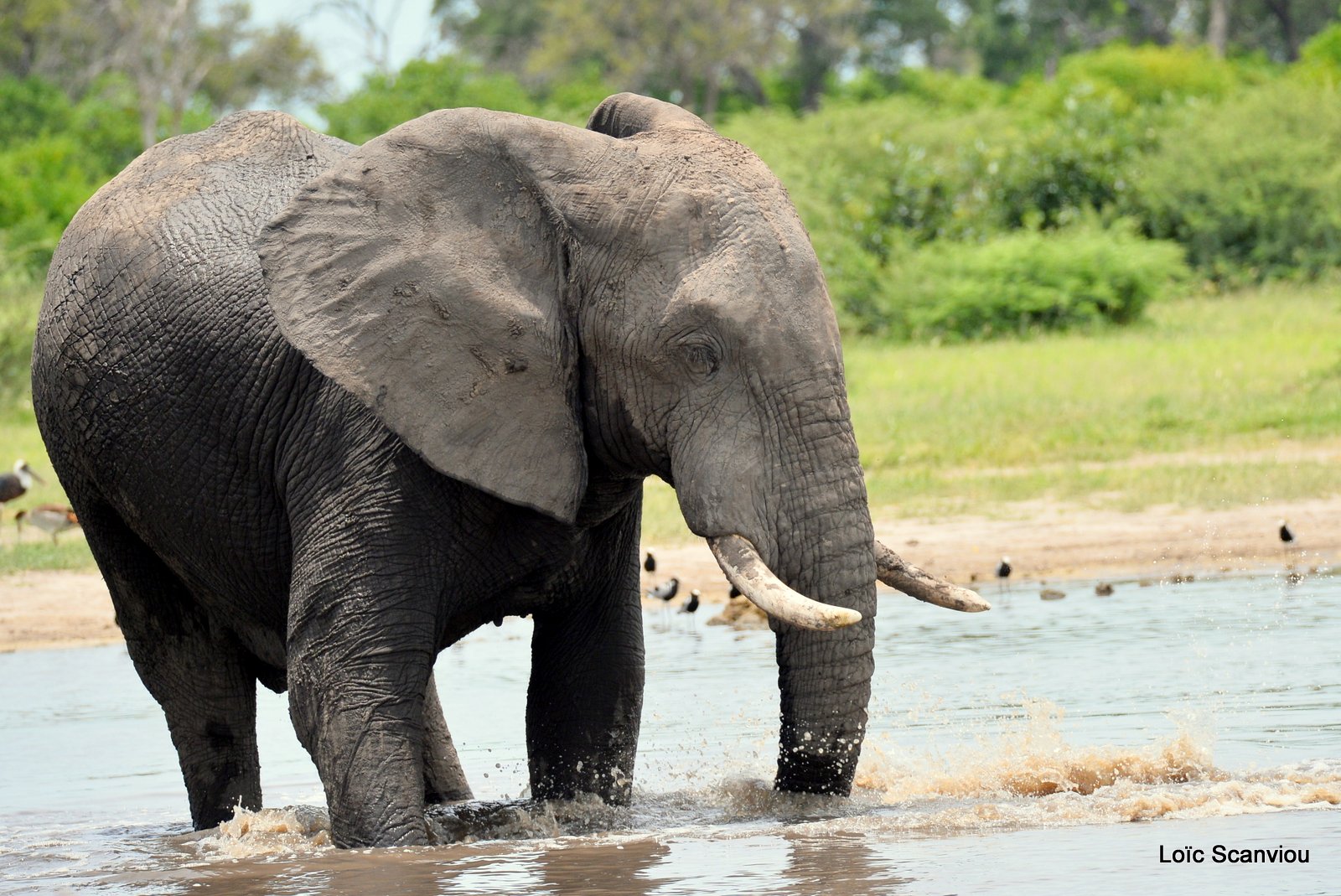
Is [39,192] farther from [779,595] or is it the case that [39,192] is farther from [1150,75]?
[779,595]

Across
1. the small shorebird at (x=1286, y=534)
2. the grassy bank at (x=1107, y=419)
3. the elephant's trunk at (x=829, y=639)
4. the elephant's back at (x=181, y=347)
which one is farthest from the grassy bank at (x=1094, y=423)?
the elephant's trunk at (x=829, y=639)

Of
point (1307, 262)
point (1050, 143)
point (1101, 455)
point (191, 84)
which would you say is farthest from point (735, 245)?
point (191, 84)

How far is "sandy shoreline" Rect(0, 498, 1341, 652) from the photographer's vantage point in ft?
35.5

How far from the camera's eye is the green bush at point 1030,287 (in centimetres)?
1966

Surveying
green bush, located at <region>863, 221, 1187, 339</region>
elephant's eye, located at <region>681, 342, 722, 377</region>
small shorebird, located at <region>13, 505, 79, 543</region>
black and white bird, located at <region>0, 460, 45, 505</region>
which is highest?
green bush, located at <region>863, 221, 1187, 339</region>

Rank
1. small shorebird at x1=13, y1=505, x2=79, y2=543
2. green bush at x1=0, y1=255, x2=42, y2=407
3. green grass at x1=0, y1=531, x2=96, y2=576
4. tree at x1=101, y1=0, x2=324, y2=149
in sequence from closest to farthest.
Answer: green grass at x1=0, y1=531, x2=96, y2=576 < small shorebird at x1=13, y1=505, x2=79, y2=543 < green bush at x1=0, y1=255, x2=42, y2=407 < tree at x1=101, y1=0, x2=324, y2=149

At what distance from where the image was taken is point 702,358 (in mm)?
4770

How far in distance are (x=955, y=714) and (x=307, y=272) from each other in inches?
136

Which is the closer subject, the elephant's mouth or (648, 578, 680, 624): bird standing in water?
the elephant's mouth

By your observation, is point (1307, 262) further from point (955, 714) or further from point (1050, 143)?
point (955, 714)

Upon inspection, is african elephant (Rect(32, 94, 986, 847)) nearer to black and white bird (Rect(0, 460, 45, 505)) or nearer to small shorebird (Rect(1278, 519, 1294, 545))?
small shorebird (Rect(1278, 519, 1294, 545))

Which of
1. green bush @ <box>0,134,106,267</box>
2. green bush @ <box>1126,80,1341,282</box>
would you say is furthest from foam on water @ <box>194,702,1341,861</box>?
green bush @ <box>1126,80,1341,282</box>

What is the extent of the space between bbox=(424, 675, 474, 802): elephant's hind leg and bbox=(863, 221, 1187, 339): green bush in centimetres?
1374

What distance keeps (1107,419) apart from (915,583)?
377 inches
